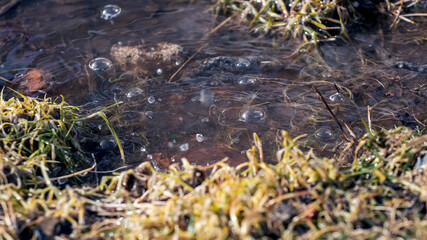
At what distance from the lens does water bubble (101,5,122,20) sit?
3.62 metres

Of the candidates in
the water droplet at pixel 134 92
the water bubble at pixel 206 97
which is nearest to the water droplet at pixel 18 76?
the water droplet at pixel 134 92

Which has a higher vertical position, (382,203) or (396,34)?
(382,203)

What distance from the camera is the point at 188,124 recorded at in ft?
8.41

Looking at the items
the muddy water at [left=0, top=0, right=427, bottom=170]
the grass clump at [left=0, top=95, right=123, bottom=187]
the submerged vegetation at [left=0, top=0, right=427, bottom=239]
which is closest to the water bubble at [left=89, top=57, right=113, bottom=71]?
the muddy water at [left=0, top=0, right=427, bottom=170]

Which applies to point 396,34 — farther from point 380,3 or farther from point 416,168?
point 416,168

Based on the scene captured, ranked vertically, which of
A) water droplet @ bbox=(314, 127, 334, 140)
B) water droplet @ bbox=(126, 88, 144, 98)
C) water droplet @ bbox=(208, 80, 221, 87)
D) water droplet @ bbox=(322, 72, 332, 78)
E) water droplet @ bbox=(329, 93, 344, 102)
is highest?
water droplet @ bbox=(322, 72, 332, 78)

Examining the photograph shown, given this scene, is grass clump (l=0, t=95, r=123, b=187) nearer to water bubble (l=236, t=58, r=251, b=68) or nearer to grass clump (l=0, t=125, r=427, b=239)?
grass clump (l=0, t=125, r=427, b=239)

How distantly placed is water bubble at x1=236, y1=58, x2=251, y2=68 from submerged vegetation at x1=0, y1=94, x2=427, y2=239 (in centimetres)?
143

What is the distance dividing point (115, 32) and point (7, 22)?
0.99 meters

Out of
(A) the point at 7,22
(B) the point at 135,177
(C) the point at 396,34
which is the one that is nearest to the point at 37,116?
(B) the point at 135,177

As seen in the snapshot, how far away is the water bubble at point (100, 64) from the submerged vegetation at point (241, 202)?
1.39m

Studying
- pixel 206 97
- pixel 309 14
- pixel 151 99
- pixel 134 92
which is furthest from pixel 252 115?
pixel 309 14

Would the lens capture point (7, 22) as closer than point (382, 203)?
No

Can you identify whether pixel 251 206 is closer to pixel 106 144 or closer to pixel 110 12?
pixel 106 144
